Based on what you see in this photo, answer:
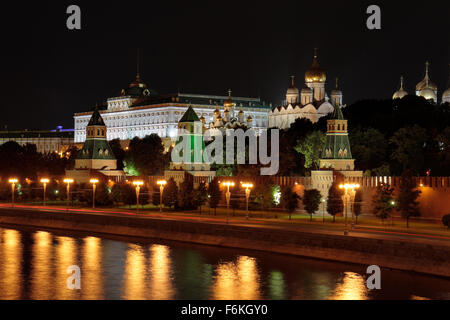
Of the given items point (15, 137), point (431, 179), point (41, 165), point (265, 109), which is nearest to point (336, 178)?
point (431, 179)

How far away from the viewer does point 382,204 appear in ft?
159

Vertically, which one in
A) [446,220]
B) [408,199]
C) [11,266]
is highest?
[408,199]

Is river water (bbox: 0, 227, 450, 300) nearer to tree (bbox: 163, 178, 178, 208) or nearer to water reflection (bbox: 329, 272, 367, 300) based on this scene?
water reflection (bbox: 329, 272, 367, 300)

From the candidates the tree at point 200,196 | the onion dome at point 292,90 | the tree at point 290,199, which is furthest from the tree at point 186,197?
the onion dome at point 292,90

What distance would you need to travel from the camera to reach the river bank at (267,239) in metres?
34.1

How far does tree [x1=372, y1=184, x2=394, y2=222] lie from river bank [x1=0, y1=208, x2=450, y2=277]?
8.69 meters

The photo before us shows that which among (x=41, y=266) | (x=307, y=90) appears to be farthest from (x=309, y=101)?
(x=41, y=266)

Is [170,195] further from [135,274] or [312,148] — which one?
[135,274]

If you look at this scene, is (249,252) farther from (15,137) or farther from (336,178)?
(15,137)

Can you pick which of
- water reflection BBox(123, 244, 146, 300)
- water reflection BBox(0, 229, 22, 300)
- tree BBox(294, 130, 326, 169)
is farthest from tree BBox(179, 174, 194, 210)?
tree BBox(294, 130, 326, 169)

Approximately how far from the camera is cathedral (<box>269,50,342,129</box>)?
12056 cm

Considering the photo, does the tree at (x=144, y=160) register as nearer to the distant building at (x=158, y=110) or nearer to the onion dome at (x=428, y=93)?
the onion dome at (x=428, y=93)

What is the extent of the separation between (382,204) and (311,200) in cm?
556

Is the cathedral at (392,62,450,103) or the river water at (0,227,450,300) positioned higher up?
the cathedral at (392,62,450,103)
